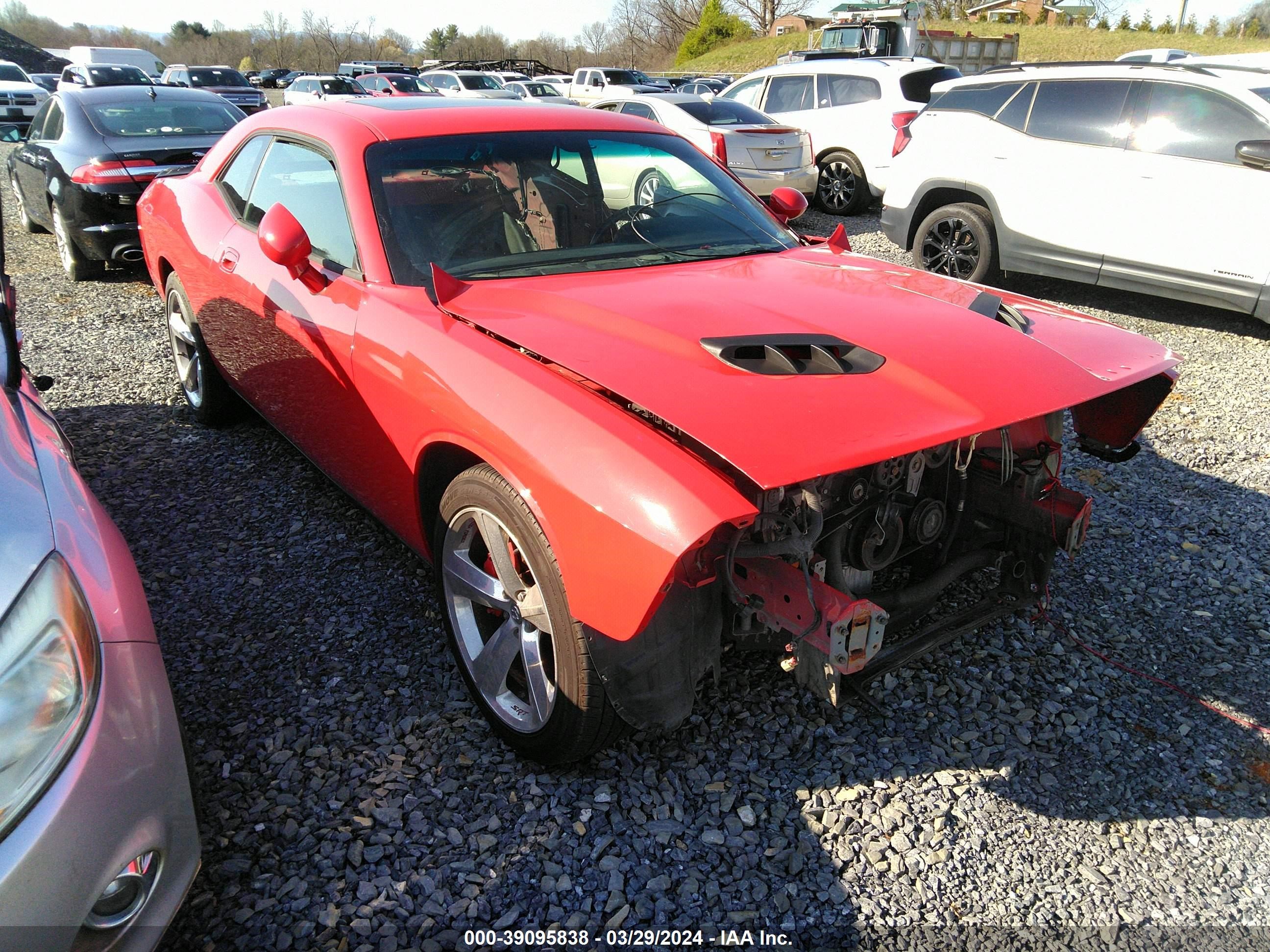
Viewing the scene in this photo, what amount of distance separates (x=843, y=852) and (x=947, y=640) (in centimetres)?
70

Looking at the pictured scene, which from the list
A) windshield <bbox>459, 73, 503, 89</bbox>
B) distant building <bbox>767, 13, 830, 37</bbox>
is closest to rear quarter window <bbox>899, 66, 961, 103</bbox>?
windshield <bbox>459, 73, 503, 89</bbox>

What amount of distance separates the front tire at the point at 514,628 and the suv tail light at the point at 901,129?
7639 mm

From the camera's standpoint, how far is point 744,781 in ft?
7.88

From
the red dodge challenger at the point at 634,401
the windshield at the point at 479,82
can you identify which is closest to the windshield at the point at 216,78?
the windshield at the point at 479,82

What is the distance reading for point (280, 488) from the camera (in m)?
4.00

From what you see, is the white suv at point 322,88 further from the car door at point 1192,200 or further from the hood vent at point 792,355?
the hood vent at point 792,355

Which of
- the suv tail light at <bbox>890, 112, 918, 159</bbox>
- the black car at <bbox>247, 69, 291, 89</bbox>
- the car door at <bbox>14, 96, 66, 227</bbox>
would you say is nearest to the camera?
the car door at <bbox>14, 96, 66, 227</bbox>

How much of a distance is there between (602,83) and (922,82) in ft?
46.0

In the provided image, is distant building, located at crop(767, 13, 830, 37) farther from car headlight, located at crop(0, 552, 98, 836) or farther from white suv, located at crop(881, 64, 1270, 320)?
car headlight, located at crop(0, 552, 98, 836)

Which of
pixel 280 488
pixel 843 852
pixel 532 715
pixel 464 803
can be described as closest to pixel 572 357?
pixel 532 715

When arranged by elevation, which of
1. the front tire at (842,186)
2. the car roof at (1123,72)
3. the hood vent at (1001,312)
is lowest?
the front tire at (842,186)

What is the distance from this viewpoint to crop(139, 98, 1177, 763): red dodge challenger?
1.94 metres

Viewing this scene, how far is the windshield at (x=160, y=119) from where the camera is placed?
24.6ft

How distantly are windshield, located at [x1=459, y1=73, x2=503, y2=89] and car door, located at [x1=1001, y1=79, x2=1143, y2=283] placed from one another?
21.0 meters
